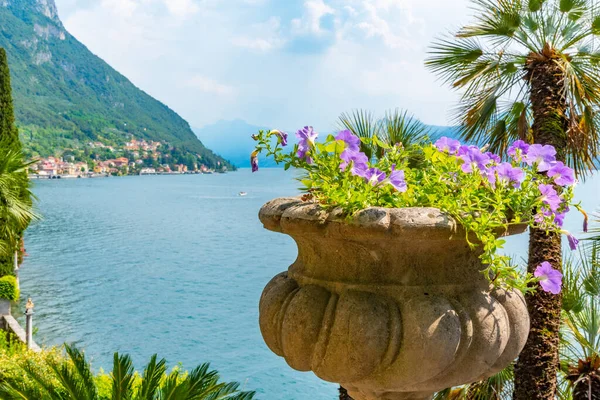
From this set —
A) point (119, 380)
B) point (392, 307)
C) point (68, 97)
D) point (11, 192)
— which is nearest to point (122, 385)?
point (119, 380)

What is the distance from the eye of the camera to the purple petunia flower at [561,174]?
6.11 ft

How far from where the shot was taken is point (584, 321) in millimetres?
5812

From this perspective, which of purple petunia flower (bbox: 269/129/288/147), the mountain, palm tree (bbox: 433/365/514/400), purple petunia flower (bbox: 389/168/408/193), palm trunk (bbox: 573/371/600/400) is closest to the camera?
purple petunia flower (bbox: 389/168/408/193)

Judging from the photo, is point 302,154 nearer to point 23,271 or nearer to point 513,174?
point 513,174

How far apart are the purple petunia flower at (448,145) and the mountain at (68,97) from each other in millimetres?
110445

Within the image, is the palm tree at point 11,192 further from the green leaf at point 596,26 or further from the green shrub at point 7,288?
the green leaf at point 596,26

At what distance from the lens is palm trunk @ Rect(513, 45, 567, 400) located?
5641mm

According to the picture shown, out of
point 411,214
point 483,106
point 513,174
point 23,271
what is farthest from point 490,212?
point 23,271

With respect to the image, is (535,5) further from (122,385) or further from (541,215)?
(122,385)

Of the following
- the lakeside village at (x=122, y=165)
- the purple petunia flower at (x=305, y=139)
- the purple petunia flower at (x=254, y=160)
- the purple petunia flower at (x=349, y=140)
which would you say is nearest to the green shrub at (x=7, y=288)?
the purple petunia flower at (x=254, y=160)

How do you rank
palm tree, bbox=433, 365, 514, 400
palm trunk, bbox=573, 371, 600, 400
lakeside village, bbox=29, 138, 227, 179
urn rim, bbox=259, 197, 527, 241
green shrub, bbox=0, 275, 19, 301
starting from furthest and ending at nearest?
lakeside village, bbox=29, 138, 227, 179 < green shrub, bbox=0, 275, 19, 301 < palm tree, bbox=433, 365, 514, 400 < palm trunk, bbox=573, 371, 600, 400 < urn rim, bbox=259, 197, 527, 241

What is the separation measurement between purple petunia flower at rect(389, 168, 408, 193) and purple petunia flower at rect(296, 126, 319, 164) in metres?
0.31

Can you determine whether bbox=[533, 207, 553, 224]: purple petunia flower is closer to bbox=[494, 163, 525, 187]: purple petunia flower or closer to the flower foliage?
the flower foliage

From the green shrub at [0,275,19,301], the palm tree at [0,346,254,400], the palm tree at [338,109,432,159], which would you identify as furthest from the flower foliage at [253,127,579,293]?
the green shrub at [0,275,19,301]
